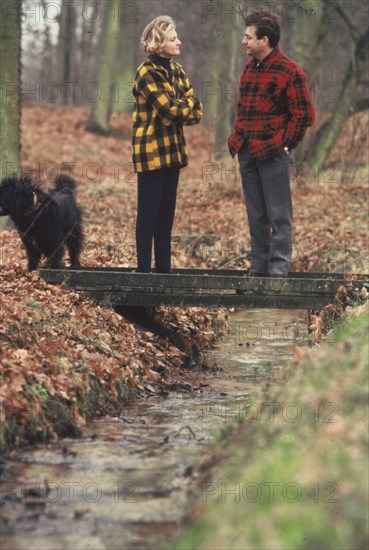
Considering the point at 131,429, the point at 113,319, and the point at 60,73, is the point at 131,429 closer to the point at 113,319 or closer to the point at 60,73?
the point at 113,319

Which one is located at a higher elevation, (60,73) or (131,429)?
(60,73)

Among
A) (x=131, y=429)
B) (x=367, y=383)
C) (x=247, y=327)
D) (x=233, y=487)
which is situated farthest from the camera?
(x=247, y=327)

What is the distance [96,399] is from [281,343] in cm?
342

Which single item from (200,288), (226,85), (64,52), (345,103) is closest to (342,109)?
(345,103)

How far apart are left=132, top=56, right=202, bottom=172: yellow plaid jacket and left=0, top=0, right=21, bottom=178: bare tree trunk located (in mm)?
6078

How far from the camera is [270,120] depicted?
26.3ft

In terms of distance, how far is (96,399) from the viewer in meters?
6.93

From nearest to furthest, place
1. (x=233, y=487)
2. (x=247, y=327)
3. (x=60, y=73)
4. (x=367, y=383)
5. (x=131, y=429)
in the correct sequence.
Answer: (x=233, y=487) < (x=367, y=383) < (x=131, y=429) < (x=247, y=327) < (x=60, y=73)

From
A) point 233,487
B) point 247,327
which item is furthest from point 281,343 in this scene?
point 233,487

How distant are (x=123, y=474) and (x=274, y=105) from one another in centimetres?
392

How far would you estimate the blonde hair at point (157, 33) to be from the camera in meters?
7.77

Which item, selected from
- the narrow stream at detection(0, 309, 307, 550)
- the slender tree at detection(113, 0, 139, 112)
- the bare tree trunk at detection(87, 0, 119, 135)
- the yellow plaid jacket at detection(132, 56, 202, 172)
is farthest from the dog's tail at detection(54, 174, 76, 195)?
the slender tree at detection(113, 0, 139, 112)

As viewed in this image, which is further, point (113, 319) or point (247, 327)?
point (247, 327)

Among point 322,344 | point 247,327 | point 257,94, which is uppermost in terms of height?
point 257,94
